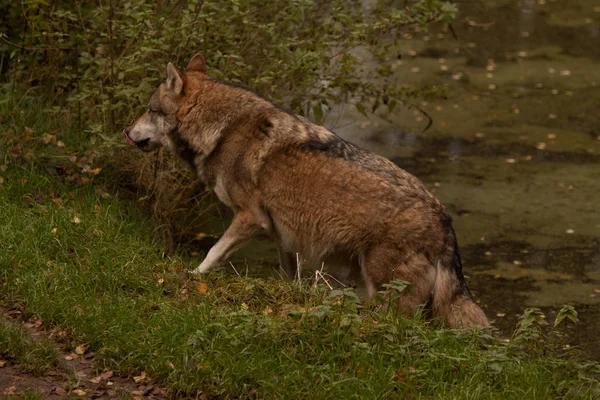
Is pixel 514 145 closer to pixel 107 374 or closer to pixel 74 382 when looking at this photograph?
pixel 107 374

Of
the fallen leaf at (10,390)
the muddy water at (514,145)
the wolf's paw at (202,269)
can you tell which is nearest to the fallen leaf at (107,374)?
the fallen leaf at (10,390)

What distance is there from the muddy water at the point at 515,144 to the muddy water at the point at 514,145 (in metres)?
0.02

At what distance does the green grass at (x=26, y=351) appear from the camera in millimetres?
5852

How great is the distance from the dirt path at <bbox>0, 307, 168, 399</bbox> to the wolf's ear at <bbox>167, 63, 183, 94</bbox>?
7.53ft

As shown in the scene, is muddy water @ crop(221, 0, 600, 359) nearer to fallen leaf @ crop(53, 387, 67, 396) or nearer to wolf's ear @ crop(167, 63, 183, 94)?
wolf's ear @ crop(167, 63, 183, 94)

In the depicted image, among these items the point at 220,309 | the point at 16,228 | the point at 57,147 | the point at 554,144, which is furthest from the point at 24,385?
the point at 554,144

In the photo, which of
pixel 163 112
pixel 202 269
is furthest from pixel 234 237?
pixel 163 112

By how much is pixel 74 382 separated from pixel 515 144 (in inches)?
303

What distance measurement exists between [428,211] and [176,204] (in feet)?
10.2

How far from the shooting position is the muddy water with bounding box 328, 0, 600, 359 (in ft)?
30.3

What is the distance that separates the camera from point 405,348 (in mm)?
6039

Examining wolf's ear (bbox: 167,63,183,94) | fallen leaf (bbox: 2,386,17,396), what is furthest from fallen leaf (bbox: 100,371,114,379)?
wolf's ear (bbox: 167,63,183,94)

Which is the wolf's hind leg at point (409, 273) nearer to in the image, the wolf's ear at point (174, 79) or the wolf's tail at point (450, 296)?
the wolf's tail at point (450, 296)

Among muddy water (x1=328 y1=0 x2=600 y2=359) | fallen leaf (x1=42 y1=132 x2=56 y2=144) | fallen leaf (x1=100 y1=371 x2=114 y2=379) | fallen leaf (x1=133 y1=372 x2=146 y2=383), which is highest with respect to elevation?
fallen leaf (x1=42 y1=132 x2=56 y2=144)
